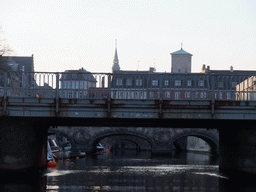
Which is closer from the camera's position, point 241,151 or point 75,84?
point 75,84

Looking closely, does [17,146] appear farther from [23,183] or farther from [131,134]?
[131,134]

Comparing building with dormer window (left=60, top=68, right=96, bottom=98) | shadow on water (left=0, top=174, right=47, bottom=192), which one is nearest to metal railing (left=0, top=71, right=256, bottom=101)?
building with dormer window (left=60, top=68, right=96, bottom=98)

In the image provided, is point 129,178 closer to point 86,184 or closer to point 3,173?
point 86,184

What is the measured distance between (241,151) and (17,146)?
16625 mm

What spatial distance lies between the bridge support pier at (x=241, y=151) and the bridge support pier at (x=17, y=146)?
15.5 meters

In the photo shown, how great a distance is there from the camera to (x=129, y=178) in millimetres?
41969

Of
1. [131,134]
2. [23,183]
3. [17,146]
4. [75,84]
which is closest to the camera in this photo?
[75,84]

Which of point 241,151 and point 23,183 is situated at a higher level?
point 241,151

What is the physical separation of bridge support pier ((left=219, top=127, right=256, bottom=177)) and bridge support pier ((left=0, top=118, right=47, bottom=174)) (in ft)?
50.8

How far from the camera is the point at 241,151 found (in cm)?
3959

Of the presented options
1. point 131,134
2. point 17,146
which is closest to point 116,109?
point 17,146

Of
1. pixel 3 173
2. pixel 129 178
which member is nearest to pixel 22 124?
pixel 3 173

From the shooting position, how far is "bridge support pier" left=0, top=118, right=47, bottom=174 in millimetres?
37156

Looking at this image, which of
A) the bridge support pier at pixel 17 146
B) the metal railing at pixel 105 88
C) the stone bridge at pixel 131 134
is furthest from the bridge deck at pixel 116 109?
the stone bridge at pixel 131 134
